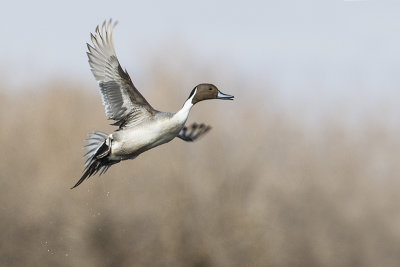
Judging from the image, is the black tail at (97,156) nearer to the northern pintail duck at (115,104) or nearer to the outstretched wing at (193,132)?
the northern pintail duck at (115,104)

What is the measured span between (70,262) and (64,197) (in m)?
1.59

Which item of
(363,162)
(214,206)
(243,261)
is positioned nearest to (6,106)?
(214,206)

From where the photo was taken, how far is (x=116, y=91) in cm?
662

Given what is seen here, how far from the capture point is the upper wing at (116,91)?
6598mm

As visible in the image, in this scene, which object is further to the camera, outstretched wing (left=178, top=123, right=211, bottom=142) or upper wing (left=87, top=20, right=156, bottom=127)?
outstretched wing (left=178, top=123, right=211, bottom=142)

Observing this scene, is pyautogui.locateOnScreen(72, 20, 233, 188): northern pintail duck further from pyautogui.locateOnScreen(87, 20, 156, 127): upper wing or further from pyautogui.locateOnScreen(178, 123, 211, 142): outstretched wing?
pyautogui.locateOnScreen(178, 123, 211, 142): outstretched wing

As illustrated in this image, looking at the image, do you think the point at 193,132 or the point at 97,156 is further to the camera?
the point at 193,132

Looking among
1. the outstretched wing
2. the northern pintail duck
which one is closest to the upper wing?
the northern pintail duck

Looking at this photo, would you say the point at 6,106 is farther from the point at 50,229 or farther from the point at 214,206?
the point at 214,206

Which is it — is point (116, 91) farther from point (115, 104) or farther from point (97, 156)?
point (97, 156)

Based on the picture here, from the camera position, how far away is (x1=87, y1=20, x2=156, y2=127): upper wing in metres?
6.60

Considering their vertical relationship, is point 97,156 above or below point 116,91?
below

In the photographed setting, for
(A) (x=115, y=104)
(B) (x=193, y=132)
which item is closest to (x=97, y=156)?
(A) (x=115, y=104)

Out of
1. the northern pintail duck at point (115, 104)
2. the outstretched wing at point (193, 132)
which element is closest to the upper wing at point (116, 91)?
the northern pintail duck at point (115, 104)
